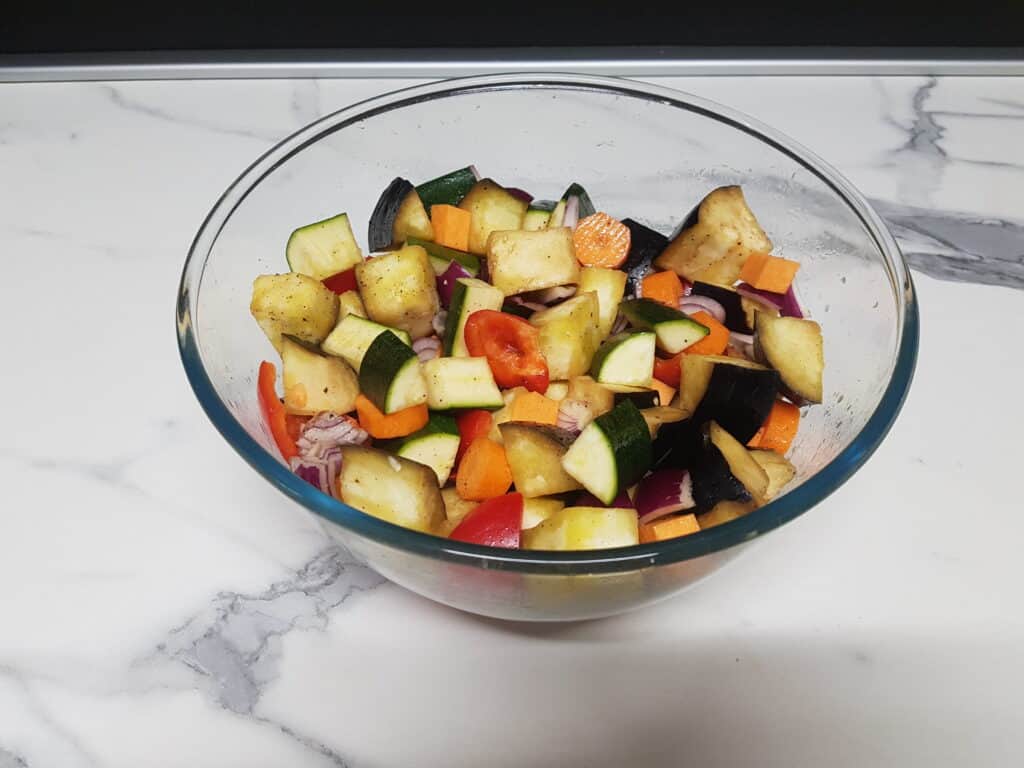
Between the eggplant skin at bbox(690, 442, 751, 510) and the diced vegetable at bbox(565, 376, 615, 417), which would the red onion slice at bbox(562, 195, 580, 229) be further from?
the eggplant skin at bbox(690, 442, 751, 510)

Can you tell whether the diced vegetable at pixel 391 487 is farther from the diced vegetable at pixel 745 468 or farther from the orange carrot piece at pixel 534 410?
the diced vegetable at pixel 745 468

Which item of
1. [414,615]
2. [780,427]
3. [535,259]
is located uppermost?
[535,259]

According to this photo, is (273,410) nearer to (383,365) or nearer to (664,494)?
(383,365)

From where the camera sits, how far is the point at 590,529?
1002 millimetres

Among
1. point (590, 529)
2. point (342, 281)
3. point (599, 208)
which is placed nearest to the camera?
point (590, 529)

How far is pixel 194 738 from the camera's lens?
1.14 m

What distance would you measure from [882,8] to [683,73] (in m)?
0.42

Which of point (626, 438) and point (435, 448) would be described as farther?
point (435, 448)

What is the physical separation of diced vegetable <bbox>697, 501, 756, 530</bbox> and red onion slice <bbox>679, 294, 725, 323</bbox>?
0.33 m

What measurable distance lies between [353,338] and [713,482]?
1.51 ft

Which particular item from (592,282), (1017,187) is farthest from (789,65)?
(592,282)

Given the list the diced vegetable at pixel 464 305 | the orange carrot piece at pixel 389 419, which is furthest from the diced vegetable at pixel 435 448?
the diced vegetable at pixel 464 305

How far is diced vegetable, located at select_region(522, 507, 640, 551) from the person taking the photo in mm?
999

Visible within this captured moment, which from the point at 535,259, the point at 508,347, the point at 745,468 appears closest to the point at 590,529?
the point at 745,468
